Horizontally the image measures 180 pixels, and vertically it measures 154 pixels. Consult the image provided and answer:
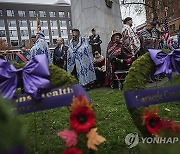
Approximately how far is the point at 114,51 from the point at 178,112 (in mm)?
4277

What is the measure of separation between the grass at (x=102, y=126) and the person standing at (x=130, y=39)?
262cm

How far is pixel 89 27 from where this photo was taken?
472 inches

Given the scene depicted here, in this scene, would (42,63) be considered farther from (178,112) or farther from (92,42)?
(92,42)

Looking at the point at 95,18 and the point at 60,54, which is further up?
the point at 95,18

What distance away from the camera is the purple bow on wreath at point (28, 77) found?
→ 113 inches

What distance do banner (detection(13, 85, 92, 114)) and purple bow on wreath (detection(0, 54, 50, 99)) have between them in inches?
3.4

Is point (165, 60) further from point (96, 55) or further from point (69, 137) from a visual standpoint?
point (96, 55)

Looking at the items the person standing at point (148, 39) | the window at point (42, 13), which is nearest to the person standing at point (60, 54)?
the person standing at point (148, 39)

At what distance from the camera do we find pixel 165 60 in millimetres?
3545

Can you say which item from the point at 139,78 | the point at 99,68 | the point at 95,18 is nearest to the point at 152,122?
the point at 139,78

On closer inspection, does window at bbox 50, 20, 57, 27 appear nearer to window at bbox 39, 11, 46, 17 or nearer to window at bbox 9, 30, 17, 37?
window at bbox 39, 11, 46, 17

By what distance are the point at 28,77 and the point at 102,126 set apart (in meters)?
2.10

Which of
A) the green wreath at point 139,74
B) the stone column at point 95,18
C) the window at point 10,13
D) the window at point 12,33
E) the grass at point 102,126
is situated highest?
the window at point 10,13

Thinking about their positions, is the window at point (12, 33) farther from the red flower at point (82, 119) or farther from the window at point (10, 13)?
the red flower at point (82, 119)
